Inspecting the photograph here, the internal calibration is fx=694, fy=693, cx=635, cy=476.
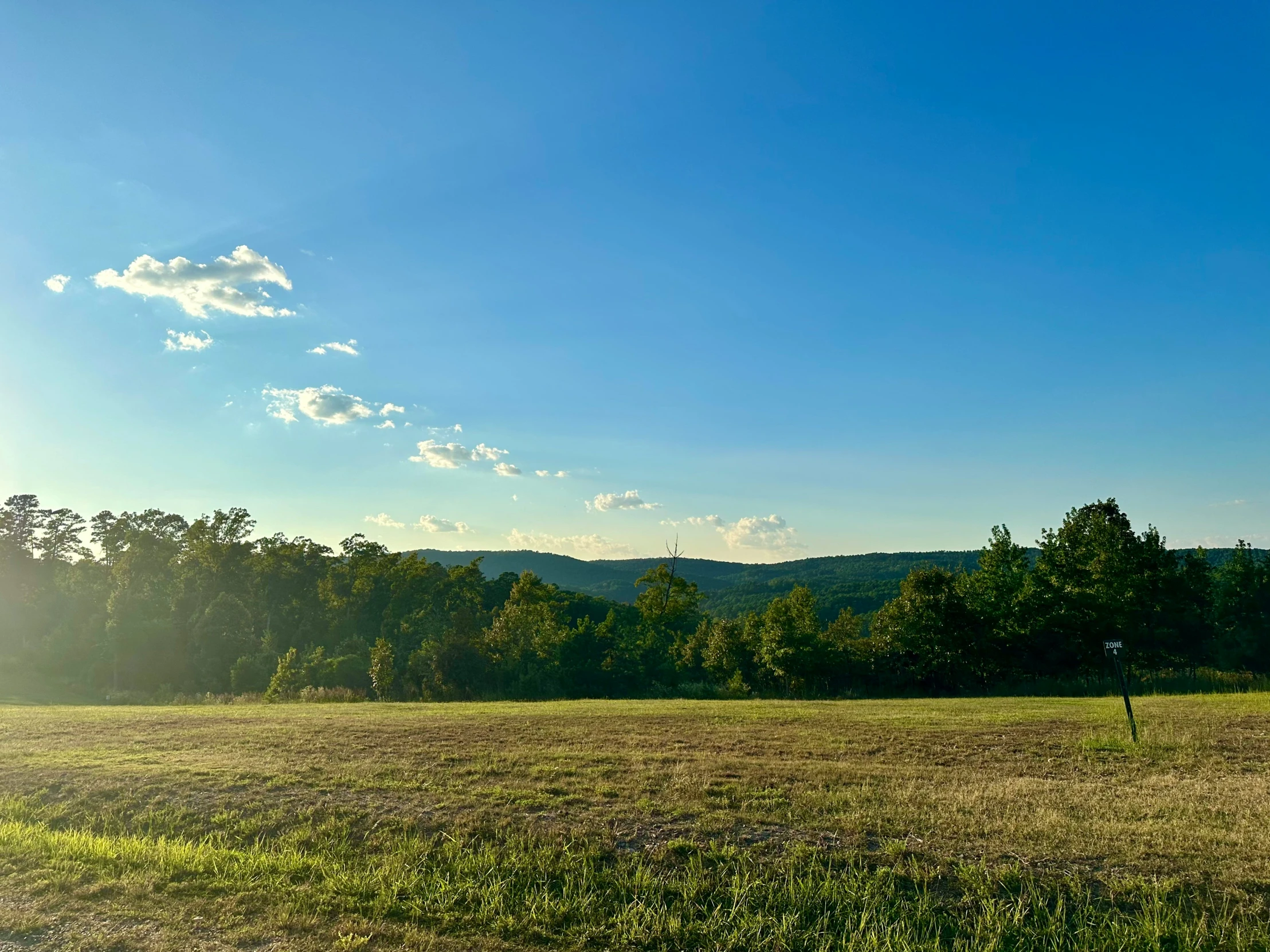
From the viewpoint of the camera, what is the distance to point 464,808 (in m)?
10.3

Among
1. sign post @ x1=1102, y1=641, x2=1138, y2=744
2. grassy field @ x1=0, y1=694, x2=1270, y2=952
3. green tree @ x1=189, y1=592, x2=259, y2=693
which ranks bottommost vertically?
green tree @ x1=189, y1=592, x2=259, y2=693

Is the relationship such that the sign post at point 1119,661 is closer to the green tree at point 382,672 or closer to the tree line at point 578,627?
the tree line at point 578,627

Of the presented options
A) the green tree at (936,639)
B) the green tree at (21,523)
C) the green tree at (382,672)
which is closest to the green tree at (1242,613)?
the green tree at (936,639)

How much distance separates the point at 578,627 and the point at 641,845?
60.0 meters

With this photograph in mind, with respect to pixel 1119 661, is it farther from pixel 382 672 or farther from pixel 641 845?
pixel 382 672

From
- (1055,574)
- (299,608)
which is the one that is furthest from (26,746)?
(299,608)

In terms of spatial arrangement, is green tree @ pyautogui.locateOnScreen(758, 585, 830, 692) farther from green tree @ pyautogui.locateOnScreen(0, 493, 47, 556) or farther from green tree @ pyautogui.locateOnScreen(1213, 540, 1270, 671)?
green tree @ pyautogui.locateOnScreen(0, 493, 47, 556)

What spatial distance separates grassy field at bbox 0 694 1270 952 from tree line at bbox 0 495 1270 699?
37.9 m

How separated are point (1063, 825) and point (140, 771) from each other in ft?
49.9

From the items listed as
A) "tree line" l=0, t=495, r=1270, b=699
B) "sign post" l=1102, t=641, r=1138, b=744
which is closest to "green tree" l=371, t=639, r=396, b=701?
"tree line" l=0, t=495, r=1270, b=699

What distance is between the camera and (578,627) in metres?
67.6

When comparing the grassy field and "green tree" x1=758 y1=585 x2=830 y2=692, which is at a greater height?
the grassy field

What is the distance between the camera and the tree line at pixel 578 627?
50.7 meters

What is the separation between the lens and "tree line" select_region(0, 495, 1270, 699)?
50719 millimetres
